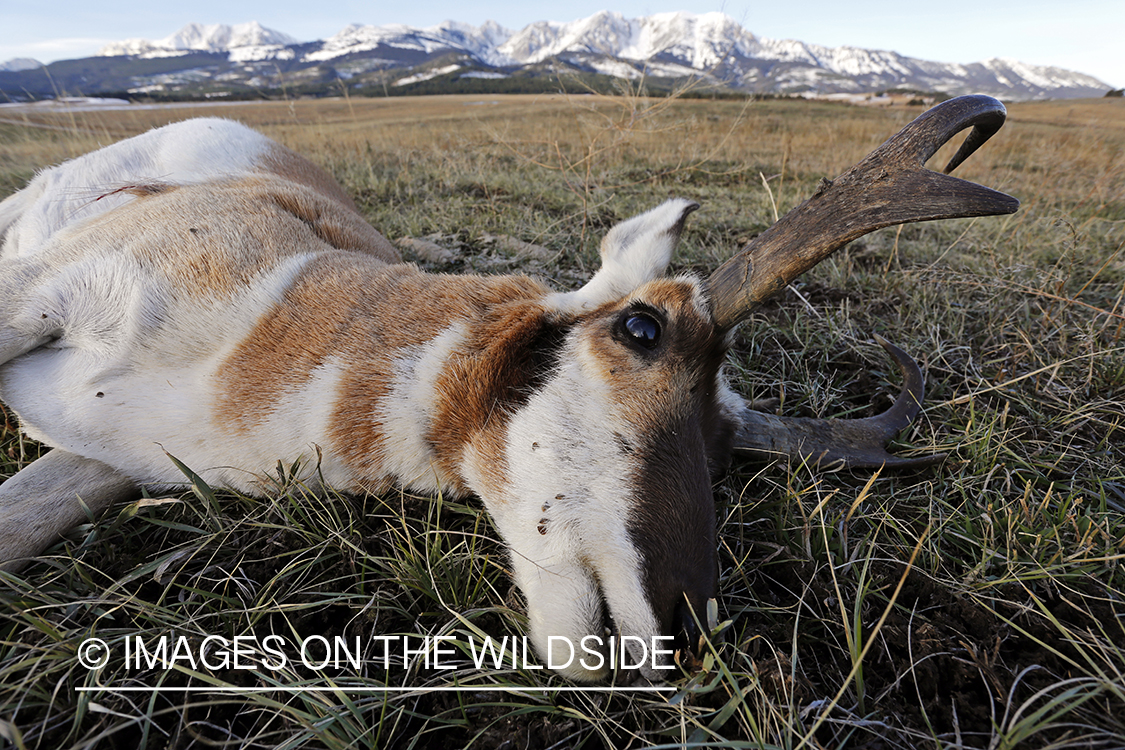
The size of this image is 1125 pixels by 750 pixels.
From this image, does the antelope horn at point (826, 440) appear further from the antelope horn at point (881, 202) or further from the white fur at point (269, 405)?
the antelope horn at point (881, 202)

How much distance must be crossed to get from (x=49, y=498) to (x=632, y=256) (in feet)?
8.84

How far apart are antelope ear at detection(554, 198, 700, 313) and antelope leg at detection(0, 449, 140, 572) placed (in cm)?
215

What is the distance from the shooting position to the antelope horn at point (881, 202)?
64.3 inches

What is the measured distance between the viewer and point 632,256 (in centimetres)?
247

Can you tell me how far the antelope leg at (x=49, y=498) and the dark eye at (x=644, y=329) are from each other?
90.9 inches

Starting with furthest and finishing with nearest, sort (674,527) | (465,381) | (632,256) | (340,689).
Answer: (632,256) → (465,381) → (674,527) → (340,689)

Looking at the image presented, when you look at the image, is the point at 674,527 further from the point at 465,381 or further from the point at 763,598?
the point at 465,381

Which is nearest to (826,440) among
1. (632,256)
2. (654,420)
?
(654,420)

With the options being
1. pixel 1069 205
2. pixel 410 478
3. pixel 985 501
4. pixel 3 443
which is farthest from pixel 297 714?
pixel 1069 205

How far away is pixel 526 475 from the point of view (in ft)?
6.06

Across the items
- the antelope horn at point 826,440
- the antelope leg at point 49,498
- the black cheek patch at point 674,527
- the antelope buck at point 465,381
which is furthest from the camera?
the antelope horn at point 826,440

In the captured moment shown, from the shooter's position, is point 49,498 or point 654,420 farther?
point 49,498

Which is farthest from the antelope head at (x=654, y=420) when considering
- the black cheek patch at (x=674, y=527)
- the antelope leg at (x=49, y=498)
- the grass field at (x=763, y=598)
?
the antelope leg at (x=49, y=498)

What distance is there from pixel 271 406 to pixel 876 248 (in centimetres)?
607
